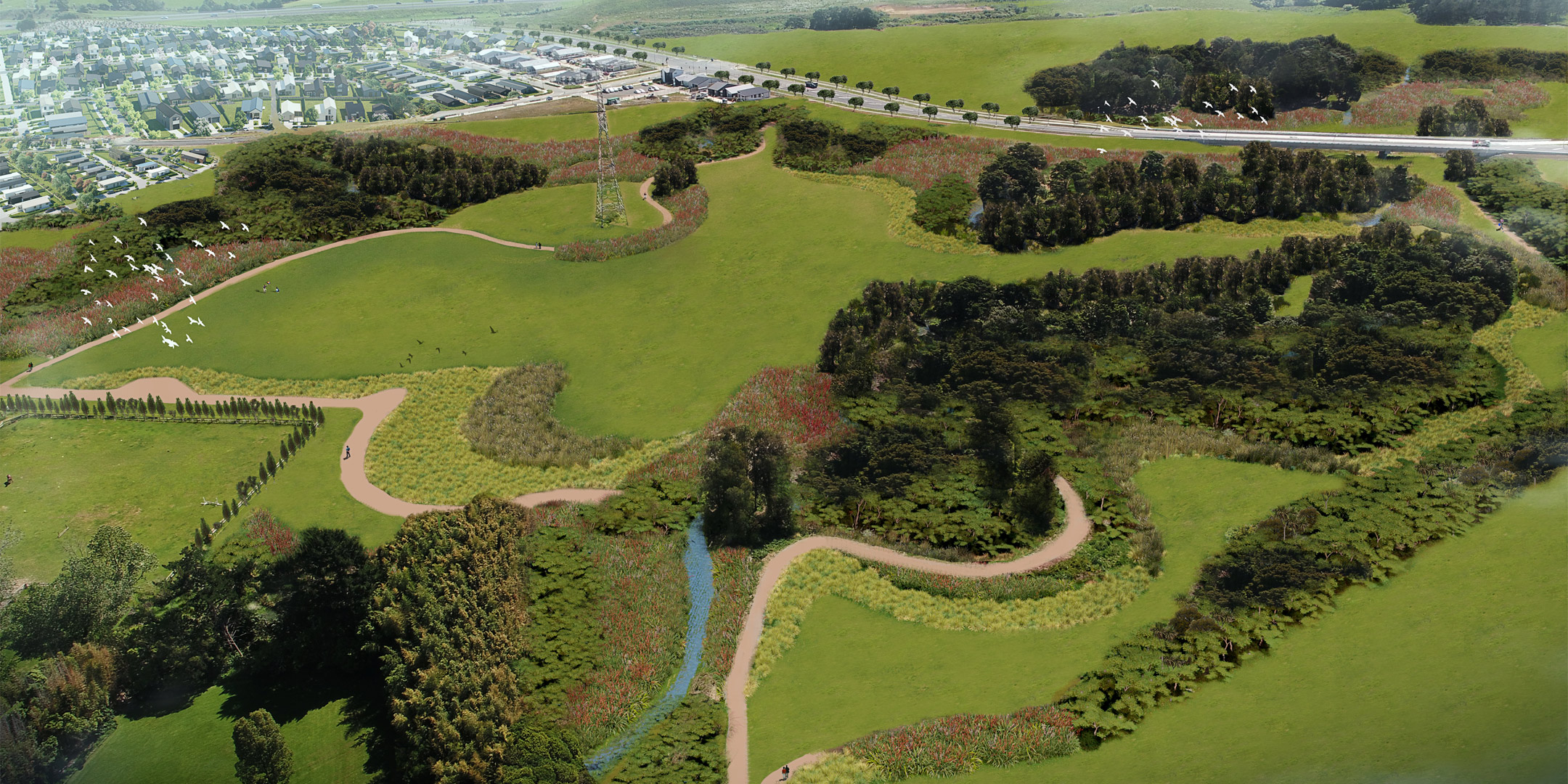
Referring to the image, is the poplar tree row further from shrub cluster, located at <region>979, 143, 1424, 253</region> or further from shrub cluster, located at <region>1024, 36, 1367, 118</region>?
shrub cluster, located at <region>1024, 36, 1367, 118</region>

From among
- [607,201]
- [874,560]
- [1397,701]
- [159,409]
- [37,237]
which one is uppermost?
[607,201]

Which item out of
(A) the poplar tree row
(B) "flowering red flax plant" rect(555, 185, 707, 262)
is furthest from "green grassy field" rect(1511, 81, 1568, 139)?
(A) the poplar tree row

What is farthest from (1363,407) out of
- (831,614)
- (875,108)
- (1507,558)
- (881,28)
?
(881,28)

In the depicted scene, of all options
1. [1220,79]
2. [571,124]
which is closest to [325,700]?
[571,124]

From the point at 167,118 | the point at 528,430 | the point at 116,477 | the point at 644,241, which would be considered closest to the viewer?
the point at 116,477

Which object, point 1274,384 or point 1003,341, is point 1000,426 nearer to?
point 1003,341

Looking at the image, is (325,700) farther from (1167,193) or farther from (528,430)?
(1167,193)

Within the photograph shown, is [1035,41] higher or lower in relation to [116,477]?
higher
